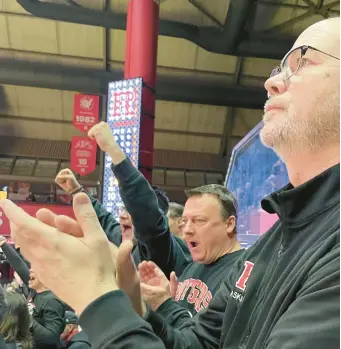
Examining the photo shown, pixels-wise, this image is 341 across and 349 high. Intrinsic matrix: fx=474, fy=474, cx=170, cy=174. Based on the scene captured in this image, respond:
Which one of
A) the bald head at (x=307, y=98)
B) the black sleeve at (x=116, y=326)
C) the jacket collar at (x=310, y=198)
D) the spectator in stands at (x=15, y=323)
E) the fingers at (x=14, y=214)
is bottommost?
the spectator in stands at (x=15, y=323)

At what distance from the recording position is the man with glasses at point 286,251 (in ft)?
2.15

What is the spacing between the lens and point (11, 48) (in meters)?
8.82

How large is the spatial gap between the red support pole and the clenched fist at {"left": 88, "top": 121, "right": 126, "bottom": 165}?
3.83m

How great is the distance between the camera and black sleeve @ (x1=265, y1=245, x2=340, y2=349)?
1.98ft

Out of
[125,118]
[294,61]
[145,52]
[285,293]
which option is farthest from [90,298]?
[145,52]

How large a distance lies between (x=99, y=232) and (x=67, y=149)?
993 cm

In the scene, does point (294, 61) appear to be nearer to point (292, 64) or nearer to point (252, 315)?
point (292, 64)

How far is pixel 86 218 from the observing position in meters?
0.76

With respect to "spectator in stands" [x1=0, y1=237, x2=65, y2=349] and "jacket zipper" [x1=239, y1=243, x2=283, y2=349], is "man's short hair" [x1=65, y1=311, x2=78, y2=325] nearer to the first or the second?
"spectator in stands" [x1=0, y1=237, x2=65, y2=349]

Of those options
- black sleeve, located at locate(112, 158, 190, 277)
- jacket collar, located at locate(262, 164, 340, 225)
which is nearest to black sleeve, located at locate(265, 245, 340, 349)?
jacket collar, located at locate(262, 164, 340, 225)

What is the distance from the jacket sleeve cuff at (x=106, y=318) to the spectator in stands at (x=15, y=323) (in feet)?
5.07

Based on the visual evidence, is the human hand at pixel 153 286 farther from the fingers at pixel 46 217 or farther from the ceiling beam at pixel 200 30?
the ceiling beam at pixel 200 30

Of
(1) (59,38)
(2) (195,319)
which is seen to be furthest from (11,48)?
(2) (195,319)

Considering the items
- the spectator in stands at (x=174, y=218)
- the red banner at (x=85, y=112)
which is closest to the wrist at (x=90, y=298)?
the spectator in stands at (x=174, y=218)
